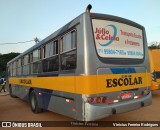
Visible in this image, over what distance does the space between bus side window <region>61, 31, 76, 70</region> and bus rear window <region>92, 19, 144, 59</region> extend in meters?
0.63

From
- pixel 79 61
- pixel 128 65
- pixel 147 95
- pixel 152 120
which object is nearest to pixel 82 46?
pixel 79 61

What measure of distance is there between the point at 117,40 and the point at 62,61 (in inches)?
62.9

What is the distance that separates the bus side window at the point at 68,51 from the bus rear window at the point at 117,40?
0.63 metres

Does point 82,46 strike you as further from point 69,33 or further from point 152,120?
point 152,120

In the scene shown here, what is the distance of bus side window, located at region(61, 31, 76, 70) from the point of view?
5.24 meters

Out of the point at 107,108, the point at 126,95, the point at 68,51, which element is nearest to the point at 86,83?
the point at 107,108

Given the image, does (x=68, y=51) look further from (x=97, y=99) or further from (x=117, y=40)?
(x=97, y=99)

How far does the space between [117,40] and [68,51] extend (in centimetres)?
133

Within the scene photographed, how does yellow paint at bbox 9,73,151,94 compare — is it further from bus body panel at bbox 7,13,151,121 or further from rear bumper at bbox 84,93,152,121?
rear bumper at bbox 84,93,152,121

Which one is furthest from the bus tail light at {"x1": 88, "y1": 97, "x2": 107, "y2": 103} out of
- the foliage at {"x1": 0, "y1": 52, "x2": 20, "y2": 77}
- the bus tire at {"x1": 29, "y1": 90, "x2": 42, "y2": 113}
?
the foliage at {"x1": 0, "y1": 52, "x2": 20, "y2": 77}

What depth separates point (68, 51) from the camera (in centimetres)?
548

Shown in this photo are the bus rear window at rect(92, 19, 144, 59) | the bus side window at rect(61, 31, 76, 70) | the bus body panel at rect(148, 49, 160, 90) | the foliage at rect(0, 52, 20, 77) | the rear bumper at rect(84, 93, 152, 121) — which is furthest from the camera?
the foliage at rect(0, 52, 20, 77)

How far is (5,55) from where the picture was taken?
192ft

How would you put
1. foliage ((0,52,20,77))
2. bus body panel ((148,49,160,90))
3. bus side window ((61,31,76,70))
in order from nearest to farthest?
bus side window ((61,31,76,70))
bus body panel ((148,49,160,90))
foliage ((0,52,20,77))
